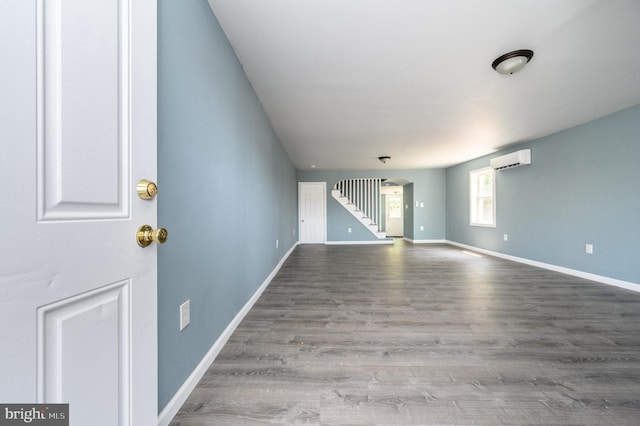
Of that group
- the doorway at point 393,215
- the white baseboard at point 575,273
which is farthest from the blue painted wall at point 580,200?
the doorway at point 393,215

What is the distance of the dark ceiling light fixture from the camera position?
2072 millimetres

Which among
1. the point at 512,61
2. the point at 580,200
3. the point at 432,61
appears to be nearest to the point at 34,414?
the point at 432,61

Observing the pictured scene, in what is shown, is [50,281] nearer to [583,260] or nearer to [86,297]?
[86,297]

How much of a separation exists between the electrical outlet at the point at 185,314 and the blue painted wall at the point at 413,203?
21.8ft

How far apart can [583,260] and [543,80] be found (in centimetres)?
302

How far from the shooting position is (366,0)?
1580 mm

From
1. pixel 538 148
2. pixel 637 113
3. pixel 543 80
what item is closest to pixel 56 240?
pixel 543 80

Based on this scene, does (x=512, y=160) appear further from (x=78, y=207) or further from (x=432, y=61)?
(x=78, y=207)

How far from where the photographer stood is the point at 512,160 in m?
4.89

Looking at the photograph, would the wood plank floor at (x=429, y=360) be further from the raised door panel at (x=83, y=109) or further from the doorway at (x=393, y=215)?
the doorway at (x=393, y=215)

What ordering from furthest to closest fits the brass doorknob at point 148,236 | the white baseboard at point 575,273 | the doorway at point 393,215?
the doorway at point 393,215
the white baseboard at point 575,273
the brass doorknob at point 148,236

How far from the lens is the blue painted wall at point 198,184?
1.18 metres

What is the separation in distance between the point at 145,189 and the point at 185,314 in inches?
33.3

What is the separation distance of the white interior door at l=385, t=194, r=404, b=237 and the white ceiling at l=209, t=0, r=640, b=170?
7.45 meters
